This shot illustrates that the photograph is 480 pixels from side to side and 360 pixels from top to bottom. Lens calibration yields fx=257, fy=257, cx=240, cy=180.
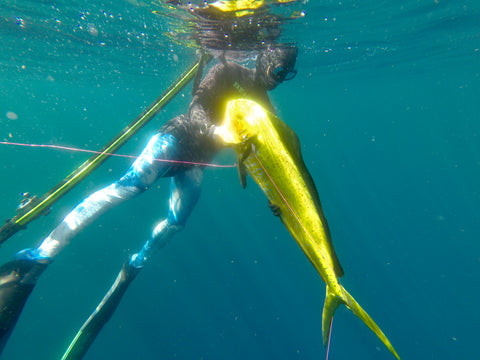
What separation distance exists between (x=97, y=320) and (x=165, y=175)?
290 cm

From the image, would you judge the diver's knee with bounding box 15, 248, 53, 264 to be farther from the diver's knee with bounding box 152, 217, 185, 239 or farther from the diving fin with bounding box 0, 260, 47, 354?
the diver's knee with bounding box 152, 217, 185, 239

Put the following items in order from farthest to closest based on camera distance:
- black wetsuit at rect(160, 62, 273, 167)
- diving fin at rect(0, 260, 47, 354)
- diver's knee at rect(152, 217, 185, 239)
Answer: diver's knee at rect(152, 217, 185, 239), black wetsuit at rect(160, 62, 273, 167), diving fin at rect(0, 260, 47, 354)

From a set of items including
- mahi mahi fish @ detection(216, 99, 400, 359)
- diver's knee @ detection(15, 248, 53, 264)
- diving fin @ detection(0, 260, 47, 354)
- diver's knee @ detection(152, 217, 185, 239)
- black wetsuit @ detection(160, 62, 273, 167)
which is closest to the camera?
mahi mahi fish @ detection(216, 99, 400, 359)

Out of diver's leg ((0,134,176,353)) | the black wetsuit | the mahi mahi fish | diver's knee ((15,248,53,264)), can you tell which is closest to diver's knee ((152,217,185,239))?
diver's leg ((0,134,176,353))

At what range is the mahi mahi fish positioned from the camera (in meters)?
1.28

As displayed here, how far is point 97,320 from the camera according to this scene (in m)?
4.67

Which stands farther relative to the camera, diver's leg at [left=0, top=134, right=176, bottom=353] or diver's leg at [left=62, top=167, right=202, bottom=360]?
diver's leg at [left=62, top=167, right=202, bottom=360]

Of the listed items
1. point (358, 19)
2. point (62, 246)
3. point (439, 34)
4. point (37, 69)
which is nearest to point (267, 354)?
point (62, 246)

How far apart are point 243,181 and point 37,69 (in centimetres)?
2733

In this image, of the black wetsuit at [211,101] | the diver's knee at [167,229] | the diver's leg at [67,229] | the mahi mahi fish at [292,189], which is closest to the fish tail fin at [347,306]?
the mahi mahi fish at [292,189]

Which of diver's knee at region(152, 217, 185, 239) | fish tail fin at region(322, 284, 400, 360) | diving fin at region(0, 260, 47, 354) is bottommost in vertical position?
diver's knee at region(152, 217, 185, 239)

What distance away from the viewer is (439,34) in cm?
1391

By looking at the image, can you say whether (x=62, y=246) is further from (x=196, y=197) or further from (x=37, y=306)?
(x=37, y=306)

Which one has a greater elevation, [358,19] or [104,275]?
[358,19]
